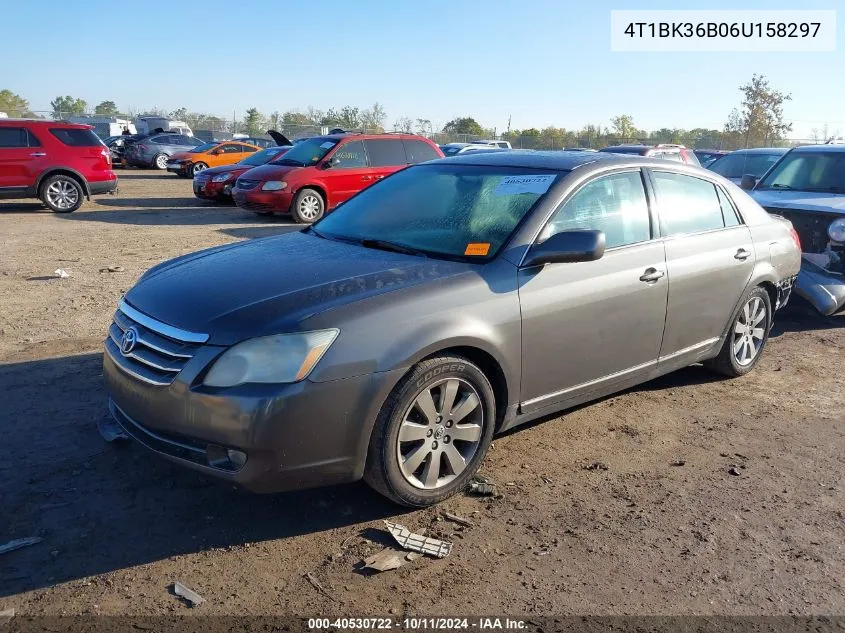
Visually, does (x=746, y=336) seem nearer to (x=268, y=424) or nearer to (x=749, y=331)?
(x=749, y=331)

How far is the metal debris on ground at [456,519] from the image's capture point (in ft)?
11.5

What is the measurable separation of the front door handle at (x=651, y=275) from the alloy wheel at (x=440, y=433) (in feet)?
4.68

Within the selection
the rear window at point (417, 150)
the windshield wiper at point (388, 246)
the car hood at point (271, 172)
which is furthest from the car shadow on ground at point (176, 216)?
the windshield wiper at point (388, 246)

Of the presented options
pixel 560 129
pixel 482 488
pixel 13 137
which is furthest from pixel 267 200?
pixel 560 129

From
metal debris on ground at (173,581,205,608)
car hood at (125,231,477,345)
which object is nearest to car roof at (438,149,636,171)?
car hood at (125,231,477,345)

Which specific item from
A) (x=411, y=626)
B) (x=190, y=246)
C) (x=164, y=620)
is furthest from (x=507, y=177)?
(x=190, y=246)

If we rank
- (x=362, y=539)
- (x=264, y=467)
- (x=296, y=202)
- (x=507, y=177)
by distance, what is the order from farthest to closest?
1. (x=296, y=202)
2. (x=507, y=177)
3. (x=362, y=539)
4. (x=264, y=467)

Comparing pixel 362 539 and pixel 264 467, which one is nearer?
pixel 264 467

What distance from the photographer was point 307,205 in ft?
45.6

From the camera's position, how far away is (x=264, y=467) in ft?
10.2

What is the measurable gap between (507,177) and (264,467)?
230 centimetres

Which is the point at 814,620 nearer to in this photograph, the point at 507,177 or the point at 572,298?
the point at 572,298

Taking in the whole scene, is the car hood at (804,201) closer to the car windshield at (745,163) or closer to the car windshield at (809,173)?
the car windshield at (809,173)

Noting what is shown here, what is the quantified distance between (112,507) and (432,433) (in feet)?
5.05
